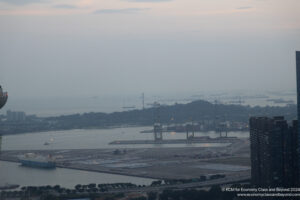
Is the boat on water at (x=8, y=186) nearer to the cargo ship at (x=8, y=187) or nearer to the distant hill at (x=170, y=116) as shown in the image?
the cargo ship at (x=8, y=187)

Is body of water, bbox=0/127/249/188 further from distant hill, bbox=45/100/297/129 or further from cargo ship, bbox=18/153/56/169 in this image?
distant hill, bbox=45/100/297/129

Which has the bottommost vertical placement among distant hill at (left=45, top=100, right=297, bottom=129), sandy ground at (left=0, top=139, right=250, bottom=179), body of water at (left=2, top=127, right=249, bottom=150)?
sandy ground at (left=0, top=139, right=250, bottom=179)

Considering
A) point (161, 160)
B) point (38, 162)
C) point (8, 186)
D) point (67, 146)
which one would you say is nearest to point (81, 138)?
point (67, 146)

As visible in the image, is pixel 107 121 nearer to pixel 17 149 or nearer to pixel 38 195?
pixel 17 149

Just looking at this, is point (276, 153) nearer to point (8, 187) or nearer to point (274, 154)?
point (274, 154)

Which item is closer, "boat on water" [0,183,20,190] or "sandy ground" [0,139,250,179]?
"boat on water" [0,183,20,190]

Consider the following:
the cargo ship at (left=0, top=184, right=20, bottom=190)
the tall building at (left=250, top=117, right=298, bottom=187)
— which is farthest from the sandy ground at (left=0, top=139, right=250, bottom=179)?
the cargo ship at (left=0, top=184, right=20, bottom=190)

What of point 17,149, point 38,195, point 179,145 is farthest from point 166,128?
point 38,195

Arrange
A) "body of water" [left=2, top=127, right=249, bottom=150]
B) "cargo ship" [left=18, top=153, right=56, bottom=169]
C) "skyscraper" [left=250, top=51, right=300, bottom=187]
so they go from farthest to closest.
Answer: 1. "body of water" [left=2, top=127, right=249, bottom=150]
2. "cargo ship" [left=18, top=153, right=56, bottom=169]
3. "skyscraper" [left=250, top=51, right=300, bottom=187]

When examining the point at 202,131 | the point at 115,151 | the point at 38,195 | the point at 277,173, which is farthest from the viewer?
the point at 202,131
